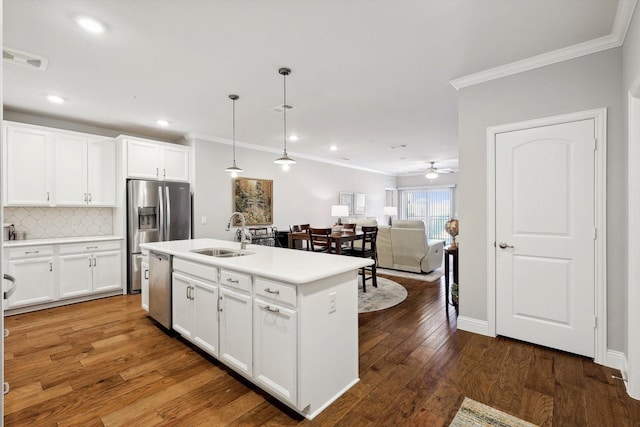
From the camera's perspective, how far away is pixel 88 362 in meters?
2.67

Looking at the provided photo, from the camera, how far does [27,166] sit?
13.2ft

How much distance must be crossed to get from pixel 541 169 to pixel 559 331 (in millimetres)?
1430

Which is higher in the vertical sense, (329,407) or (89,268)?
(89,268)

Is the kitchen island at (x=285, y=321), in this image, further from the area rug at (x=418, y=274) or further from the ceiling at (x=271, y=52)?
the area rug at (x=418, y=274)

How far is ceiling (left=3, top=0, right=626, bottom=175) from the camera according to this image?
7.11ft

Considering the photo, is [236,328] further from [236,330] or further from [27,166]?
[27,166]

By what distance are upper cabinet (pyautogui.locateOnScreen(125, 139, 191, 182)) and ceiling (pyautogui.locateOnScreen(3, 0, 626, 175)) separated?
47 cm

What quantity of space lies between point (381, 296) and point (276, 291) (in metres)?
2.79

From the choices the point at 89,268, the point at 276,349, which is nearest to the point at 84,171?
the point at 89,268

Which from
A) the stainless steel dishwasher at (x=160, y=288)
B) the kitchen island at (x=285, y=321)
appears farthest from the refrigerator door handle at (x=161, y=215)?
the kitchen island at (x=285, y=321)

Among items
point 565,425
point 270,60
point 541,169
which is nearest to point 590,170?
point 541,169

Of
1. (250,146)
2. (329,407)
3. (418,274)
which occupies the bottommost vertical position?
(329,407)

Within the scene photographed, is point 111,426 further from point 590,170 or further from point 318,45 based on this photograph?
point 590,170

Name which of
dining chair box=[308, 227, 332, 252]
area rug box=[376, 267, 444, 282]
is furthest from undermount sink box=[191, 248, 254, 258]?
area rug box=[376, 267, 444, 282]
